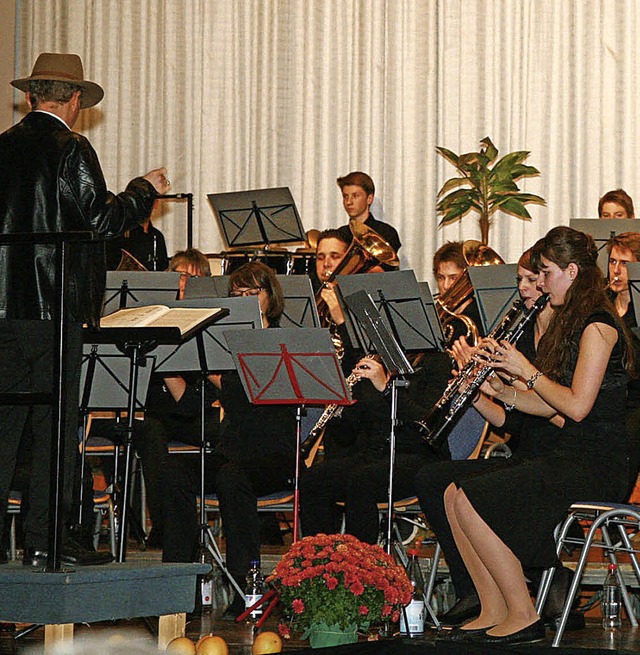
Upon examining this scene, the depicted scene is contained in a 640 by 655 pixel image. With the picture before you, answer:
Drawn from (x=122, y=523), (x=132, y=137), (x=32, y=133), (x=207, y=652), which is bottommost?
(x=207, y=652)

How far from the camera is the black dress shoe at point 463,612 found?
4.32 metres

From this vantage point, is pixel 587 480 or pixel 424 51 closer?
pixel 587 480

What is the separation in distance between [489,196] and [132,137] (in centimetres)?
332

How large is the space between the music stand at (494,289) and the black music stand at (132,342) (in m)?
1.30

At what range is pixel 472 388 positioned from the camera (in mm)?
4125

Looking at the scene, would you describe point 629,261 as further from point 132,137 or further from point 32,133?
point 132,137

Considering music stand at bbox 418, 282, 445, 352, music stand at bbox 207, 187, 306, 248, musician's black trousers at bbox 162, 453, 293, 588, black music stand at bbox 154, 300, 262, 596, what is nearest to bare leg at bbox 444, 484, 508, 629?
music stand at bbox 418, 282, 445, 352

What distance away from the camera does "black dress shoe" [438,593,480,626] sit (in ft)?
14.2

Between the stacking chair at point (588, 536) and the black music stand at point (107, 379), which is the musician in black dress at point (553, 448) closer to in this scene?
the stacking chair at point (588, 536)

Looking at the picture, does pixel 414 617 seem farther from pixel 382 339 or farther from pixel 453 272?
pixel 453 272

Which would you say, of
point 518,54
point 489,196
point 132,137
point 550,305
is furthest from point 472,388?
point 132,137

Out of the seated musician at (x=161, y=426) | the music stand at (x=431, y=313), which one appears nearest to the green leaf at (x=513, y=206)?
the seated musician at (x=161, y=426)

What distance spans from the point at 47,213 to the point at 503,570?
192 cm

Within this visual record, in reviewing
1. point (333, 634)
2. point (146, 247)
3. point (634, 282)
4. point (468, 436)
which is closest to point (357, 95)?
point (146, 247)
